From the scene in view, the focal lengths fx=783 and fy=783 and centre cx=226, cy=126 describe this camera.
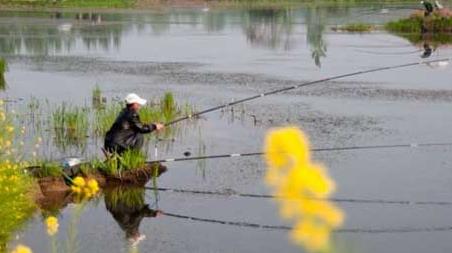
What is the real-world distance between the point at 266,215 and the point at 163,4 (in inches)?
1817

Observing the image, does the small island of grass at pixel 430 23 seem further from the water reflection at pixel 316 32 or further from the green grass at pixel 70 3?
the green grass at pixel 70 3

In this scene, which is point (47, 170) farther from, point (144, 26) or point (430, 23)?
point (144, 26)

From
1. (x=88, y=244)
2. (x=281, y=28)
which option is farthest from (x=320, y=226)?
(x=281, y=28)

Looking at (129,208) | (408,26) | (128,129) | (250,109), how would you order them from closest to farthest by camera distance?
(129,208), (128,129), (250,109), (408,26)

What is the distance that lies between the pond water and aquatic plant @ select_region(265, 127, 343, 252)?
0.53ft

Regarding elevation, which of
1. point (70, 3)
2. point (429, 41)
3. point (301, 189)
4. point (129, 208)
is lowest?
point (129, 208)

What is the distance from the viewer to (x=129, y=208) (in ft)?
26.4

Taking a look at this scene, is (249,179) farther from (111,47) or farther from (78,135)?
(111,47)

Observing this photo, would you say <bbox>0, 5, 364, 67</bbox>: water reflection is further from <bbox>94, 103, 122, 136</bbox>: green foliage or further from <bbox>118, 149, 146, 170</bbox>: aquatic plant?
<bbox>118, 149, 146, 170</bbox>: aquatic plant

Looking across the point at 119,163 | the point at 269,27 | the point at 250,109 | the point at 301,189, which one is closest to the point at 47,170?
the point at 119,163

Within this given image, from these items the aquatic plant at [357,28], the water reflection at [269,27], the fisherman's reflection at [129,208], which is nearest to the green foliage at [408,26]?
the aquatic plant at [357,28]

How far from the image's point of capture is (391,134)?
1136 cm

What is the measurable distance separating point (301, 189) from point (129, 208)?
7.28m

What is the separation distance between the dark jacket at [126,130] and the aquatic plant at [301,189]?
7.45 metres
